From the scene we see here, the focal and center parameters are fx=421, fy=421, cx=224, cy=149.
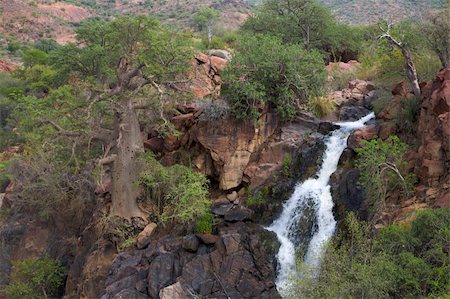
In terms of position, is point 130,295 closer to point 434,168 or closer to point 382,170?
point 382,170

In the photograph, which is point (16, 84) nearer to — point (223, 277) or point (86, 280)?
point (86, 280)

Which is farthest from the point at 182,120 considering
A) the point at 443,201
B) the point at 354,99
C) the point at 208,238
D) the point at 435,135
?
the point at 443,201

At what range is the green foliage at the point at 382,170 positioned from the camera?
11.4m

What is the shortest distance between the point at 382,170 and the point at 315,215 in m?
2.70

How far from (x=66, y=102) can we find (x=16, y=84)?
2368cm

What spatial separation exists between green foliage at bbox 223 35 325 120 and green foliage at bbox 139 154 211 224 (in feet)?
10.5

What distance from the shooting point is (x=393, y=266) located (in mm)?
8328

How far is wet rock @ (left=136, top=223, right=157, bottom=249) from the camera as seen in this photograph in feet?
45.1

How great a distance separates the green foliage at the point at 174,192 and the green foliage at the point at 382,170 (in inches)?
202

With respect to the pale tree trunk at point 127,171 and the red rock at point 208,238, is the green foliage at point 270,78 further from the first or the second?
the red rock at point 208,238

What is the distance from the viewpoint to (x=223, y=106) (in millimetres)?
15797

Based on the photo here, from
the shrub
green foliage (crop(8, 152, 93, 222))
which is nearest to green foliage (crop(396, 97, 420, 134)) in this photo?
the shrub

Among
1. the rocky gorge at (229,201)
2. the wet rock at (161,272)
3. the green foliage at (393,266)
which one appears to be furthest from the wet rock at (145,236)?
the green foliage at (393,266)

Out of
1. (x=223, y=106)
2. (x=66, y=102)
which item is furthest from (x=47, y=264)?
(x=223, y=106)
